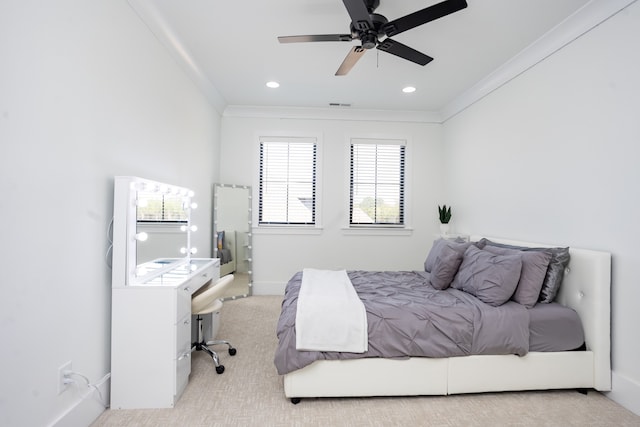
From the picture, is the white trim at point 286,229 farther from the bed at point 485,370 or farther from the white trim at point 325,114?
the bed at point 485,370

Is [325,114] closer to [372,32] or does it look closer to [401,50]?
[401,50]

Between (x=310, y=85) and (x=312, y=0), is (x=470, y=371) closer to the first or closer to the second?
(x=312, y=0)

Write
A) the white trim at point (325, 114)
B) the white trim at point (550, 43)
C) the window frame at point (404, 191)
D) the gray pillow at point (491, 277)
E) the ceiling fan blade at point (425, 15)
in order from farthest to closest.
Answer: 1. the window frame at point (404, 191)
2. the white trim at point (325, 114)
3. the gray pillow at point (491, 277)
4. the white trim at point (550, 43)
5. the ceiling fan blade at point (425, 15)

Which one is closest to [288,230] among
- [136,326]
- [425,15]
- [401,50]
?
[136,326]

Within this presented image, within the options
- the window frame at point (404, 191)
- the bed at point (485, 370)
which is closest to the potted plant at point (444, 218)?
the window frame at point (404, 191)

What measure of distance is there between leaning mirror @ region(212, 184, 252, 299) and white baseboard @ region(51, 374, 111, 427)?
7.92 feet

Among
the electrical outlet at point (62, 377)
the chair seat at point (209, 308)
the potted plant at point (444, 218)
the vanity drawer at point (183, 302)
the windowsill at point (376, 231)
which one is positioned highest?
the potted plant at point (444, 218)

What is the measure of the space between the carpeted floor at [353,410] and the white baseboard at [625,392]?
45 mm

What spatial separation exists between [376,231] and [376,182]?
29.2 inches

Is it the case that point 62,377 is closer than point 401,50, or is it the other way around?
point 62,377

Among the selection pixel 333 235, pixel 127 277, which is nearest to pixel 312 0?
pixel 127 277

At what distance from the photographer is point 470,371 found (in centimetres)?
223

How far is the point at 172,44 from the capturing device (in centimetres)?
286

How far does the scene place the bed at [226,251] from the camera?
14.7 feet
